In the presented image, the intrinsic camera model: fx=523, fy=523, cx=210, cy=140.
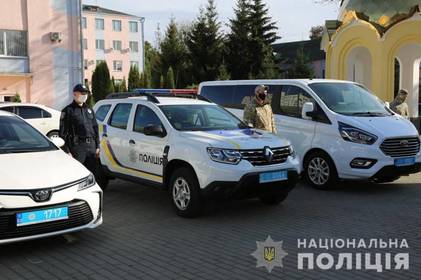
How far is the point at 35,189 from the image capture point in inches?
207

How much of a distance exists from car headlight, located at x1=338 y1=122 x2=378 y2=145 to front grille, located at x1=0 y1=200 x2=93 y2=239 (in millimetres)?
4775

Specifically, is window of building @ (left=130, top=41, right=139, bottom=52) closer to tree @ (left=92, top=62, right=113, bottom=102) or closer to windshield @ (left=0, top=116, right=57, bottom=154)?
tree @ (left=92, top=62, right=113, bottom=102)

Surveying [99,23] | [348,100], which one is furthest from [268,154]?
[99,23]

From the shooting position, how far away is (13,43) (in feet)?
90.5

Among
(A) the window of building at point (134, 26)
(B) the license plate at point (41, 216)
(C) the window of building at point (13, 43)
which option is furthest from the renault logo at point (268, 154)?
(A) the window of building at point (134, 26)

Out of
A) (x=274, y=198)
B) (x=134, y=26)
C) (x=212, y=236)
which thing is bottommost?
(x=212, y=236)

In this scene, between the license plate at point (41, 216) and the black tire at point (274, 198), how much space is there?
10.6ft

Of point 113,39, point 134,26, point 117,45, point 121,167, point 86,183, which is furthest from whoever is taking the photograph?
point 134,26

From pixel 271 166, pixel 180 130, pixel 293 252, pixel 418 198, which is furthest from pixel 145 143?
pixel 418 198

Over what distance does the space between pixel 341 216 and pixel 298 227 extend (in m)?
0.89

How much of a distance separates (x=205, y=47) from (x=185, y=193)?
4127 cm

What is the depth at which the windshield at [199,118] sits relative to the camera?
762 cm

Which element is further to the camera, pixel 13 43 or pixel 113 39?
pixel 113 39

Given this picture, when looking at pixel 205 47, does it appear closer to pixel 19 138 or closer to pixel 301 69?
pixel 301 69
